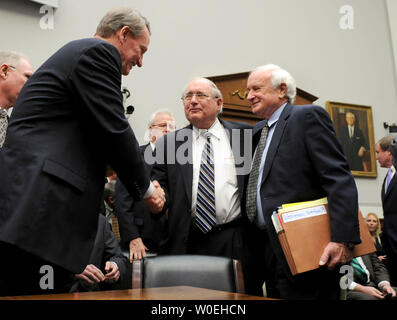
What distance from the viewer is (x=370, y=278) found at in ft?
14.5

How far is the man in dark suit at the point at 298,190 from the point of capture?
2.23 meters

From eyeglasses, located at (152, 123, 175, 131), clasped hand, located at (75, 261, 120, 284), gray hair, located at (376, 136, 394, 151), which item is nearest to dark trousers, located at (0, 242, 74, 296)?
clasped hand, located at (75, 261, 120, 284)

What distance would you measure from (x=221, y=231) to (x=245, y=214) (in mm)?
180

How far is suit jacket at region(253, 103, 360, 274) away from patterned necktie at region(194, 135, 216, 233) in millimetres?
400

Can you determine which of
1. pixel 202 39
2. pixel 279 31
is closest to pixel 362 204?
pixel 279 31

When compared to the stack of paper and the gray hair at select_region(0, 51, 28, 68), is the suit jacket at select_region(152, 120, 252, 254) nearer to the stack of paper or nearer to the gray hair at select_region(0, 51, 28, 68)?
the stack of paper

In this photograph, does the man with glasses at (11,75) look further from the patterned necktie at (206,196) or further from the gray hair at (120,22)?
the patterned necktie at (206,196)

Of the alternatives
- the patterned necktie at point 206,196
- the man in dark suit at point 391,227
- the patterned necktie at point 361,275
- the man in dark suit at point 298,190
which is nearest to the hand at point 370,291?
the man in dark suit at point 391,227

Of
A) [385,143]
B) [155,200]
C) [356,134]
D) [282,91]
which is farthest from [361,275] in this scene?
[356,134]

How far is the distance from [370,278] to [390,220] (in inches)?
33.7

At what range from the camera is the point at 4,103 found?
279cm

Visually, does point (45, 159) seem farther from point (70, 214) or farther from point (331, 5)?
point (331, 5)

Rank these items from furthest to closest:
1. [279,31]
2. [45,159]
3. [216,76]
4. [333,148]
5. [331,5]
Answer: [331,5], [279,31], [216,76], [333,148], [45,159]
